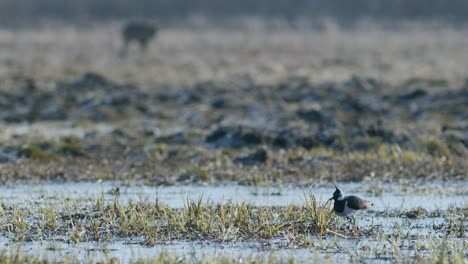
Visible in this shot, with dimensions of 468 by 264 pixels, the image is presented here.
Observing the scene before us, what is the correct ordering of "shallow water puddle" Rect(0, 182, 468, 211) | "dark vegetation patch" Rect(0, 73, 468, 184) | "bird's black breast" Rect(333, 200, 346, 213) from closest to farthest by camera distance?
"bird's black breast" Rect(333, 200, 346, 213)
"shallow water puddle" Rect(0, 182, 468, 211)
"dark vegetation patch" Rect(0, 73, 468, 184)

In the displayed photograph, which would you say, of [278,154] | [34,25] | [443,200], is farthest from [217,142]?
[34,25]

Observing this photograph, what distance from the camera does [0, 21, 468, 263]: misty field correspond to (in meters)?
10.1

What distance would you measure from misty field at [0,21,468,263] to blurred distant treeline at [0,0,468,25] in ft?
86.5

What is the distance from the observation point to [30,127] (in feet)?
73.4

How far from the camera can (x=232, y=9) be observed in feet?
227

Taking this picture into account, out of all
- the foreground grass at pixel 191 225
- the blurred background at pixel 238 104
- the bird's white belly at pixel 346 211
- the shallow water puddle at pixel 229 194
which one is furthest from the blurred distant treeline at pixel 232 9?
the bird's white belly at pixel 346 211

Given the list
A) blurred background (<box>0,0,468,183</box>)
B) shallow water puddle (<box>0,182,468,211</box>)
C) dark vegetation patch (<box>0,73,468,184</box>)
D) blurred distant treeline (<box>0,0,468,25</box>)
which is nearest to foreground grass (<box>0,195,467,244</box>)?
shallow water puddle (<box>0,182,468,211</box>)

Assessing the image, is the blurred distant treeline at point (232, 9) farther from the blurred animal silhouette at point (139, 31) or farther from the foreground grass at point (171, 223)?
the foreground grass at point (171, 223)

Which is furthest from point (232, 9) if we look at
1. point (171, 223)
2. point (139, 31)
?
point (171, 223)

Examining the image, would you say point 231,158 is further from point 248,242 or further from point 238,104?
point 238,104

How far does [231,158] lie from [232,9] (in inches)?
2087

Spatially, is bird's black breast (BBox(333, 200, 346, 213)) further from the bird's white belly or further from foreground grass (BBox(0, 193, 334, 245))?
foreground grass (BBox(0, 193, 334, 245))

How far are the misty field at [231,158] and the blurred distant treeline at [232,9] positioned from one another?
86.5 ft

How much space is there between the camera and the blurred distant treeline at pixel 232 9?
6600 cm
